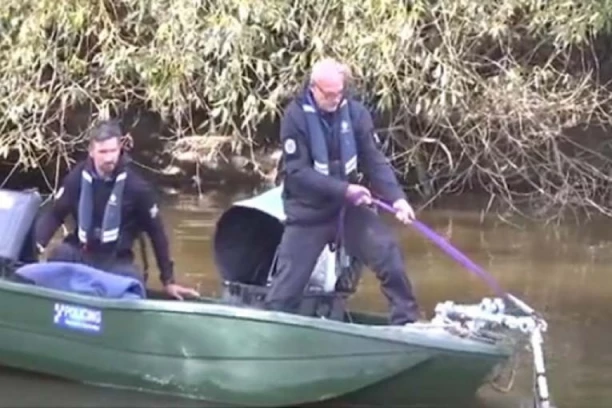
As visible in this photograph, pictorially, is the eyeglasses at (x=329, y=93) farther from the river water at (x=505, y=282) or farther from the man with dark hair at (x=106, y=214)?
the river water at (x=505, y=282)

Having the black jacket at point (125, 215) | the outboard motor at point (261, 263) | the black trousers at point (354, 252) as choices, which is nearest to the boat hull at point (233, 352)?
the black trousers at point (354, 252)

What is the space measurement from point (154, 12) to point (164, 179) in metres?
3.09

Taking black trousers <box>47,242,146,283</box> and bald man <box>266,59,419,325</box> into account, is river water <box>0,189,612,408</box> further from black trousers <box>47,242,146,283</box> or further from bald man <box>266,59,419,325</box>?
bald man <box>266,59,419,325</box>

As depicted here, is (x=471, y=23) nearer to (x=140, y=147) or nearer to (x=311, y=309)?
(x=140, y=147)

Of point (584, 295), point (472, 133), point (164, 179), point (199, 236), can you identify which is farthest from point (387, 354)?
point (164, 179)

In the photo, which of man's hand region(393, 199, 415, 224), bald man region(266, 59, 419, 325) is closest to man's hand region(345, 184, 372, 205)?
bald man region(266, 59, 419, 325)

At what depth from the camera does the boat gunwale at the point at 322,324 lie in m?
6.55

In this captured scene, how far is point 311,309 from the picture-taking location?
7.41 metres

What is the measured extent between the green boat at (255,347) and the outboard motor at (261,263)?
18 millimetres

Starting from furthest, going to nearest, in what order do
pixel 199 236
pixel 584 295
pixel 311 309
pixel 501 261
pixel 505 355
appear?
pixel 199 236
pixel 501 261
pixel 584 295
pixel 311 309
pixel 505 355

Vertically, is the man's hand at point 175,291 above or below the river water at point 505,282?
above

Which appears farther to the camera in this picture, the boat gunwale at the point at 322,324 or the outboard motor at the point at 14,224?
the outboard motor at the point at 14,224

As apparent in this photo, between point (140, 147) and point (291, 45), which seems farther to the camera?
point (140, 147)

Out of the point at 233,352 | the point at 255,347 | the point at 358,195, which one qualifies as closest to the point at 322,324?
the point at 255,347
